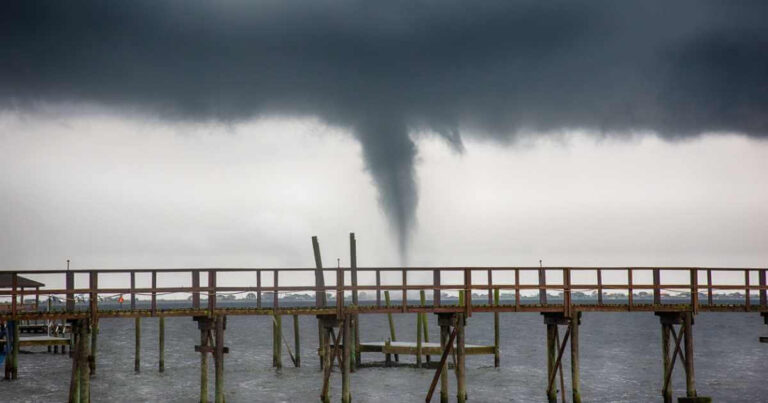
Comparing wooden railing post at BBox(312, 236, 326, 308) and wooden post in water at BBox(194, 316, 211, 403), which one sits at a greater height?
wooden railing post at BBox(312, 236, 326, 308)

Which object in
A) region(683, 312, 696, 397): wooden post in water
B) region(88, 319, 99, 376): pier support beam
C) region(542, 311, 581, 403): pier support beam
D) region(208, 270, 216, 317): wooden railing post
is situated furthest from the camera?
region(683, 312, 696, 397): wooden post in water

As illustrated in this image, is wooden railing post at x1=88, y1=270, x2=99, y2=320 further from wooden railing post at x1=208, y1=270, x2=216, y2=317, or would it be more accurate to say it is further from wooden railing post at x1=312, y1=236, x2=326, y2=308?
wooden railing post at x1=312, y1=236, x2=326, y2=308

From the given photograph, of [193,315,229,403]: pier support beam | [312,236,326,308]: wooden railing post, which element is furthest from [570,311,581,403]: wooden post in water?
[193,315,229,403]: pier support beam

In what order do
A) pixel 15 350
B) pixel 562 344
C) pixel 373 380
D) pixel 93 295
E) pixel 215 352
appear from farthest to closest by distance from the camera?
1. pixel 373 380
2. pixel 15 350
3. pixel 562 344
4. pixel 215 352
5. pixel 93 295

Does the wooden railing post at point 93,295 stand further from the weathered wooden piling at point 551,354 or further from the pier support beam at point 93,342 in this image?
the weathered wooden piling at point 551,354

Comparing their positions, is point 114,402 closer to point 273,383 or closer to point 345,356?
point 273,383

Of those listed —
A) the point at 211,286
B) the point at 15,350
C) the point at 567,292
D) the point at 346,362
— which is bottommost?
the point at 15,350

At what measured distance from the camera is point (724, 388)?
50.4 metres

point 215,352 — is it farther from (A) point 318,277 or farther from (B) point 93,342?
(B) point 93,342

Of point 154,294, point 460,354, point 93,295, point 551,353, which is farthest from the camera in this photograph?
point 551,353

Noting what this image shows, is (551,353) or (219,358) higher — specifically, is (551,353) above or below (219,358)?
below

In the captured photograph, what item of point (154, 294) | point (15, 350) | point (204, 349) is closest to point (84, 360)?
point (154, 294)

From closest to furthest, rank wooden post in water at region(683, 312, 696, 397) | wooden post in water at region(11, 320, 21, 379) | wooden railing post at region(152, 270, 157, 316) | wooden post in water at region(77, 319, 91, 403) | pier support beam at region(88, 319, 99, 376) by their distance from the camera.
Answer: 1. wooden post in water at region(77, 319, 91, 403)
2. wooden railing post at region(152, 270, 157, 316)
3. pier support beam at region(88, 319, 99, 376)
4. wooden post in water at region(683, 312, 696, 397)
5. wooden post in water at region(11, 320, 21, 379)

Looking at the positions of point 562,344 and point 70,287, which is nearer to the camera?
point 70,287
